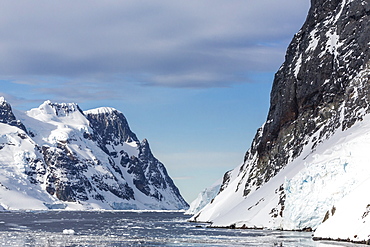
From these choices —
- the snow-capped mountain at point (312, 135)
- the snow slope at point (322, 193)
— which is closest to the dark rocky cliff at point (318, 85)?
the snow-capped mountain at point (312, 135)

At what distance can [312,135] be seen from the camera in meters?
113

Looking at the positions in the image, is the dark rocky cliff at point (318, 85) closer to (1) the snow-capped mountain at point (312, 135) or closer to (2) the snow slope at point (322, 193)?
(1) the snow-capped mountain at point (312, 135)

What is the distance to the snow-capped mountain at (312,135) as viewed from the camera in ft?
257

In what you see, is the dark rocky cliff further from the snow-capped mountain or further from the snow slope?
the snow slope

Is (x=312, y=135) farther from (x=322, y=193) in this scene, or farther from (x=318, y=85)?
(x=322, y=193)

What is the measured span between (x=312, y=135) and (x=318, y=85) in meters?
12.1

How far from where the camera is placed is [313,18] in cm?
13088

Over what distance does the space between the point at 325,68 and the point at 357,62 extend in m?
9.12

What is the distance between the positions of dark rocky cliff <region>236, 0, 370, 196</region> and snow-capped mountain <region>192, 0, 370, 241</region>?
0.66ft

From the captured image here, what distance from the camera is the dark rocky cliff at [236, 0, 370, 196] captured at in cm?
10869

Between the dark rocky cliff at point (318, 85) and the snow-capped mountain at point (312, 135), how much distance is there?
20 cm

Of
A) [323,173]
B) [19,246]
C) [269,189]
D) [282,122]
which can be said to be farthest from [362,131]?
[19,246]

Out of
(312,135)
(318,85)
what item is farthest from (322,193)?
(318,85)

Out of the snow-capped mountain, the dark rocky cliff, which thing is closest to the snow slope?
the snow-capped mountain
